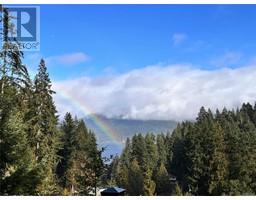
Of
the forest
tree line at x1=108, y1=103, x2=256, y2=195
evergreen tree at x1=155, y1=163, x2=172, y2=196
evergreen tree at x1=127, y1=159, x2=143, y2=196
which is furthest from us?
evergreen tree at x1=155, y1=163, x2=172, y2=196

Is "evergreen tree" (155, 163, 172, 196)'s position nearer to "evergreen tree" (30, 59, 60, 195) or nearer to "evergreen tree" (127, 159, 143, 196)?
"evergreen tree" (127, 159, 143, 196)

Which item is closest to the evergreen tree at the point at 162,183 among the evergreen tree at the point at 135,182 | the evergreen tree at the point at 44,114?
the evergreen tree at the point at 135,182

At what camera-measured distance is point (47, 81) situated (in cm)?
3344

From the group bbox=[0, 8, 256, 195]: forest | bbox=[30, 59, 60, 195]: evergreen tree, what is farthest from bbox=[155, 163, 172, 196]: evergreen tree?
bbox=[30, 59, 60, 195]: evergreen tree

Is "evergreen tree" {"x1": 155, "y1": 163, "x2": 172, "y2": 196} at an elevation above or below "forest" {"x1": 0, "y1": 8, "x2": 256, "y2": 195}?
below

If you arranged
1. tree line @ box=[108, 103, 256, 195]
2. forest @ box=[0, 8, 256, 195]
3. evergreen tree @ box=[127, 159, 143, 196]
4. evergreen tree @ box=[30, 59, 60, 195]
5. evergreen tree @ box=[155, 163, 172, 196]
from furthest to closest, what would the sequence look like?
evergreen tree @ box=[155, 163, 172, 196] → evergreen tree @ box=[127, 159, 143, 196] → tree line @ box=[108, 103, 256, 195] → evergreen tree @ box=[30, 59, 60, 195] → forest @ box=[0, 8, 256, 195]

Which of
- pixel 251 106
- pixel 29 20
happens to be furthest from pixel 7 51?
pixel 251 106

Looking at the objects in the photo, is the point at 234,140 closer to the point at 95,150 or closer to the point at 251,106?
the point at 95,150

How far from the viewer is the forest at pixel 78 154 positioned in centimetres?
1062

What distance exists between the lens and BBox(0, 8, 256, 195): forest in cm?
1062

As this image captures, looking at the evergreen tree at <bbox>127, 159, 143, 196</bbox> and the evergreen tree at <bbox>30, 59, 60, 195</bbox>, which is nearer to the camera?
the evergreen tree at <bbox>30, 59, 60, 195</bbox>

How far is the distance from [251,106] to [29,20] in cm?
9816
